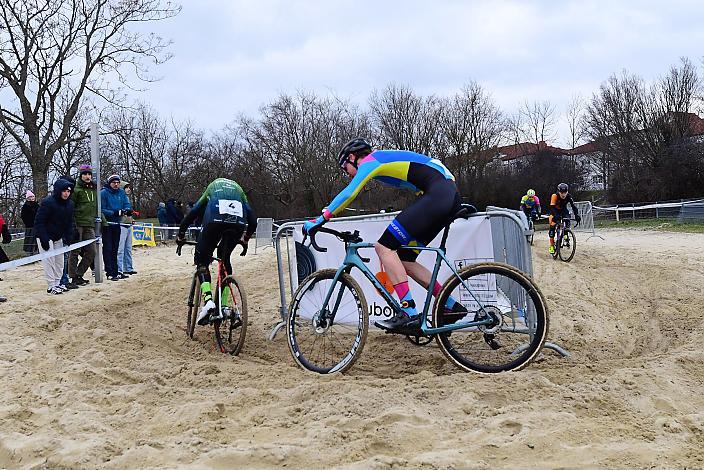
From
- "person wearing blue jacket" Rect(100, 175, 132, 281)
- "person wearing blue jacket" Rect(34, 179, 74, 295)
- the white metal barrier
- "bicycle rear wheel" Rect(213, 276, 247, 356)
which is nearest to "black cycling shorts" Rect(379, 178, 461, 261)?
"bicycle rear wheel" Rect(213, 276, 247, 356)

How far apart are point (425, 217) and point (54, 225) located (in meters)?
6.68

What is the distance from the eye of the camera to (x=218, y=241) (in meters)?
5.80

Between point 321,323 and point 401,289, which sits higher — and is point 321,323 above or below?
below

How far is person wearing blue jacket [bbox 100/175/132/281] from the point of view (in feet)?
35.2

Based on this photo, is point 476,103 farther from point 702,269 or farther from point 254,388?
A: point 254,388

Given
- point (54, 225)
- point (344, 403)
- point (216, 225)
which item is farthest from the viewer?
point (54, 225)

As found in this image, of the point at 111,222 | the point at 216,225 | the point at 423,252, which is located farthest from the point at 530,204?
the point at 216,225

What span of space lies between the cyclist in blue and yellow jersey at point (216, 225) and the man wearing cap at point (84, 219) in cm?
467

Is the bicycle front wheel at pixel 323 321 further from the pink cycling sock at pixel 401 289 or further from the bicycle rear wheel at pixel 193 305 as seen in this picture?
the bicycle rear wheel at pixel 193 305

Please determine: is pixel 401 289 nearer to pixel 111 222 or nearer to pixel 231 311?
pixel 231 311

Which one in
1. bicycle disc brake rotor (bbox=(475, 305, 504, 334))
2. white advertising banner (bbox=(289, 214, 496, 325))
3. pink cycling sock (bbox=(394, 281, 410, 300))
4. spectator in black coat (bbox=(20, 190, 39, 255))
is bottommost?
bicycle disc brake rotor (bbox=(475, 305, 504, 334))

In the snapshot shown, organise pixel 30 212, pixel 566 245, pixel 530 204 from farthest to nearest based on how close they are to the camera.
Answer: pixel 530 204
pixel 566 245
pixel 30 212

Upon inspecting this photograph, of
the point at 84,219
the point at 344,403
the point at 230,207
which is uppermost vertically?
the point at 84,219

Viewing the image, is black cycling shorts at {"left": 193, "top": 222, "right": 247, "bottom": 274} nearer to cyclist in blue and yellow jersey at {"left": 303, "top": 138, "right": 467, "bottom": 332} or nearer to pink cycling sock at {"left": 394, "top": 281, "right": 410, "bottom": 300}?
cyclist in blue and yellow jersey at {"left": 303, "top": 138, "right": 467, "bottom": 332}
